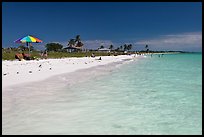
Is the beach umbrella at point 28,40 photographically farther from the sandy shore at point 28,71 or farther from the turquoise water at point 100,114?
the turquoise water at point 100,114

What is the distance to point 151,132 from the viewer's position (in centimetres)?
561

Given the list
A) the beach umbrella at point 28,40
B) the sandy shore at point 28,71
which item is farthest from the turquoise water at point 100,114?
the beach umbrella at point 28,40

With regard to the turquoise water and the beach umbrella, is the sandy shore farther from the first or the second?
the beach umbrella

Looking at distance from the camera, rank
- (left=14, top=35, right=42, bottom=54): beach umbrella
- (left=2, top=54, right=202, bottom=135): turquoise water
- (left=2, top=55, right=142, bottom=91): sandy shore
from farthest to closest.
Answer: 1. (left=14, top=35, right=42, bottom=54): beach umbrella
2. (left=2, top=55, right=142, bottom=91): sandy shore
3. (left=2, top=54, right=202, bottom=135): turquoise water

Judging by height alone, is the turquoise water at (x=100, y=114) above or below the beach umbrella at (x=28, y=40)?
below

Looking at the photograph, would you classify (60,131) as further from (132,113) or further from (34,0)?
(34,0)

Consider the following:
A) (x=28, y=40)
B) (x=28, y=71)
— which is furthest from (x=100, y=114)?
(x=28, y=40)

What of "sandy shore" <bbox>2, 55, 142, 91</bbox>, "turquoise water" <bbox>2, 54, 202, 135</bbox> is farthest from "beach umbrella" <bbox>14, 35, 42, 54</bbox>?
"turquoise water" <bbox>2, 54, 202, 135</bbox>

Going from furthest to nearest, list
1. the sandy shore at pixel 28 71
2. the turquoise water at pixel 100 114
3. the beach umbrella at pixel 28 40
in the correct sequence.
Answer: the beach umbrella at pixel 28 40 → the sandy shore at pixel 28 71 → the turquoise water at pixel 100 114

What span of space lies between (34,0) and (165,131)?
493 centimetres

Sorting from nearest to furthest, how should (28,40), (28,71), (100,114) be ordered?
(100,114), (28,71), (28,40)

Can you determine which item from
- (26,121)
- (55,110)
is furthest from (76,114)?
(26,121)

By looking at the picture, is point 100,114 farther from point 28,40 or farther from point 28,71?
point 28,40

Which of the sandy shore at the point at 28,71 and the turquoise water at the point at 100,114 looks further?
the sandy shore at the point at 28,71
